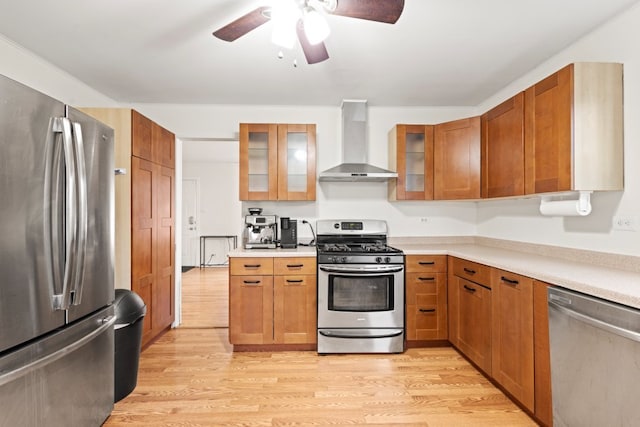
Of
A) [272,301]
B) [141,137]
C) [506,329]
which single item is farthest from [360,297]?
[141,137]

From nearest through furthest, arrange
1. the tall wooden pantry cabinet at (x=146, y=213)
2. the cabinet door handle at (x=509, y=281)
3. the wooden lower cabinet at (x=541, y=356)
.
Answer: the wooden lower cabinet at (x=541, y=356), the cabinet door handle at (x=509, y=281), the tall wooden pantry cabinet at (x=146, y=213)

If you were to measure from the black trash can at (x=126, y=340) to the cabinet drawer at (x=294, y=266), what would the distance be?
109cm

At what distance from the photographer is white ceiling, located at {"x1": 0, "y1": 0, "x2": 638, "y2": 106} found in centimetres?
196

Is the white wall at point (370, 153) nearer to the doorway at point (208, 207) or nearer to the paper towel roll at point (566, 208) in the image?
the paper towel roll at point (566, 208)

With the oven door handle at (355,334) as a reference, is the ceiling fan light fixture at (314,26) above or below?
above

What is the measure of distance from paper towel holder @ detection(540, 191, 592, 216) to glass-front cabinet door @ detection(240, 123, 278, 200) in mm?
2282

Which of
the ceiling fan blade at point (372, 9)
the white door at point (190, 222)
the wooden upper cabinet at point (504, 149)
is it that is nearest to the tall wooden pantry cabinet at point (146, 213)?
the ceiling fan blade at point (372, 9)

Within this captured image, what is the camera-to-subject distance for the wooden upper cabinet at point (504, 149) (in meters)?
2.41

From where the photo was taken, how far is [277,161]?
3305mm

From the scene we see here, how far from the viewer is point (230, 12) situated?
1979 mm

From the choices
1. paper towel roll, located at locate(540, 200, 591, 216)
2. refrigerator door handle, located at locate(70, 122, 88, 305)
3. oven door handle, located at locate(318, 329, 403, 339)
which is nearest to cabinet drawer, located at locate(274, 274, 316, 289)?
oven door handle, located at locate(318, 329, 403, 339)

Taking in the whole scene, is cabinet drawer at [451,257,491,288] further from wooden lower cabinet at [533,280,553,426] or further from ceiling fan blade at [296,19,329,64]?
ceiling fan blade at [296,19,329,64]

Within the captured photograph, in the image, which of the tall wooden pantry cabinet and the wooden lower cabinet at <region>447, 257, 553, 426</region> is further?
the tall wooden pantry cabinet

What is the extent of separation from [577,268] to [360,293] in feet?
5.15
